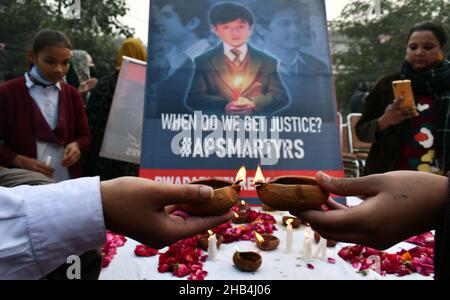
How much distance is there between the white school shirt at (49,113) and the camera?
2188 millimetres

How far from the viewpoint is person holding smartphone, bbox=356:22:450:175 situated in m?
2.27

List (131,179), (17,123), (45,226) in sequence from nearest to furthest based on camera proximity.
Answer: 1. (45,226)
2. (131,179)
3. (17,123)

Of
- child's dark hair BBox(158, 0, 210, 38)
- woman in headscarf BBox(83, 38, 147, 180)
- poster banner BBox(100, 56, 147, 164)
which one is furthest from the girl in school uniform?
child's dark hair BBox(158, 0, 210, 38)

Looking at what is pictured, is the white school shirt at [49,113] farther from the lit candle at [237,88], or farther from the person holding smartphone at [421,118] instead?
the person holding smartphone at [421,118]

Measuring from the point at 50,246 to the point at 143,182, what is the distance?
0.87 feet

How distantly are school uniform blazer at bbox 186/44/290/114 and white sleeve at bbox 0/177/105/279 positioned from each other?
171 centimetres

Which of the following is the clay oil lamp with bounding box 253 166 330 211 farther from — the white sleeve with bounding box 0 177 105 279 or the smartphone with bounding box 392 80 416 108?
the smartphone with bounding box 392 80 416 108

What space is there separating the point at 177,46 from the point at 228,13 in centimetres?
46

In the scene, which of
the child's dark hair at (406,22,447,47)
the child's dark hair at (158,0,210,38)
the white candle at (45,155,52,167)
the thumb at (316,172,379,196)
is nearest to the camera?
the thumb at (316,172,379,196)

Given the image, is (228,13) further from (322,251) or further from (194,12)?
(322,251)

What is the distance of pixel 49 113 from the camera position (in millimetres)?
2244

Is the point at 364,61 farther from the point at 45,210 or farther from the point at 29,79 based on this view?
the point at 45,210

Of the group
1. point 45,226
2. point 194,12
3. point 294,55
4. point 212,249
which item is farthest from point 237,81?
point 45,226

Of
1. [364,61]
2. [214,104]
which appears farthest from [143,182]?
[364,61]
